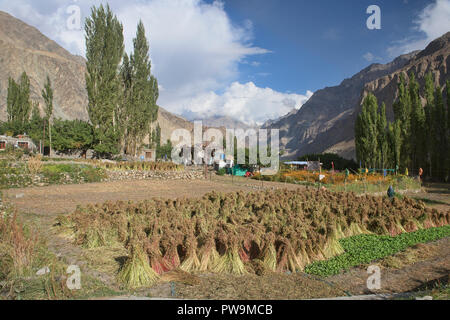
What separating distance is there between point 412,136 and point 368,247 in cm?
2963

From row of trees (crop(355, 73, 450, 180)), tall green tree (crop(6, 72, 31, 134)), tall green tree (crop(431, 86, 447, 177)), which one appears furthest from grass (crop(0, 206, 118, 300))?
tall green tree (crop(6, 72, 31, 134))

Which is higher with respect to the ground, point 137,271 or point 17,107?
point 17,107

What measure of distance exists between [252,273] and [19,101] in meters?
47.3

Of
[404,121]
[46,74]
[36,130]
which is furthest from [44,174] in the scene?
[46,74]

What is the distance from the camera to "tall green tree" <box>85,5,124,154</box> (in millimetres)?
27391

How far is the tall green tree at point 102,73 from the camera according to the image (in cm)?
2739

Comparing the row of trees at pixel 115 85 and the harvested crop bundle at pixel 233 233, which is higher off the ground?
the row of trees at pixel 115 85

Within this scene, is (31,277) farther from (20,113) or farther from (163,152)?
(163,152)

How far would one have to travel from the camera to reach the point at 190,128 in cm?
14675

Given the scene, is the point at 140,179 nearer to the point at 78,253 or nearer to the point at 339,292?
the point at 78,253

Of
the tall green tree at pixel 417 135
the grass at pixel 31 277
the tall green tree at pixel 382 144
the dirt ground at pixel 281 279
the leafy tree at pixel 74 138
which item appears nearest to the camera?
the grass at pixel 31 277

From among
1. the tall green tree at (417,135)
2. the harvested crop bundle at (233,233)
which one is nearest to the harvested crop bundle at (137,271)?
the harvested crop bundle at (233,233)

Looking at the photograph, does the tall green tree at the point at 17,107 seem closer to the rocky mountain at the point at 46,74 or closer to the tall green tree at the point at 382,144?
the rocky mountain at the point at 46,74

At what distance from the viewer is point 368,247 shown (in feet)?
21.5
